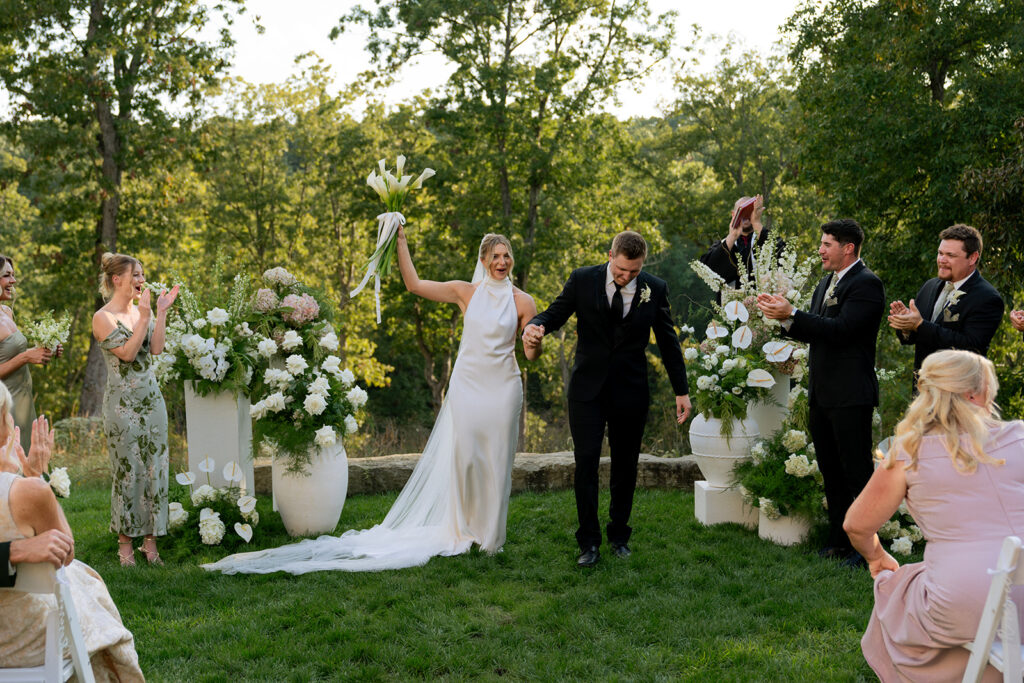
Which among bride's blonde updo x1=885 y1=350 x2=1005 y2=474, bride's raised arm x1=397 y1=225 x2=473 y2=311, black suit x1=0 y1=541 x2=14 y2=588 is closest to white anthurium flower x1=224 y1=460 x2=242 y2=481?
bride's raised arm x1=397 y1=225 x2=473 y2=311

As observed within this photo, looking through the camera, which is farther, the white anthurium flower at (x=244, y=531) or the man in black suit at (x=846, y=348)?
the white anthurium flower at (x=244, y=531)

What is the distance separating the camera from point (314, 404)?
21.1 ft

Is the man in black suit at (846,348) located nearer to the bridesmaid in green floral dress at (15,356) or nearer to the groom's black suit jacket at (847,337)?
the groom's black suit jacket at (847,337)

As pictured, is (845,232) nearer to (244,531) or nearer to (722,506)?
(722,506)

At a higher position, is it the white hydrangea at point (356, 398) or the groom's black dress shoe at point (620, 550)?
the white hydrangea at point (356, 398)

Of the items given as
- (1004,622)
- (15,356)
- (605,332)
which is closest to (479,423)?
(605,332)

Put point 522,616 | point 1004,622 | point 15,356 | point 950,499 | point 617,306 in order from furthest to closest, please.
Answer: point 15,356 < point 617,306 < point 522,616 < point 950,499 < point 1004,622

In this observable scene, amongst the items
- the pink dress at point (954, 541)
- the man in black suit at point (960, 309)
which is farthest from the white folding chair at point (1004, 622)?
the man in black suit at point (960, 309)

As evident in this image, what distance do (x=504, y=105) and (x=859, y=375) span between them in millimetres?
16775

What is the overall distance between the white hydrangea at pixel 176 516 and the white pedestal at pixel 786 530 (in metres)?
4.20

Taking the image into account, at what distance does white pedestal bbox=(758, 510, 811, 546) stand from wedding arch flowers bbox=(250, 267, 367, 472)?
125 inches

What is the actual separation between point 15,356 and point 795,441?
5.43 meters

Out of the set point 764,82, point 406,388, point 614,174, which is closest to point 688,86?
point 764,82

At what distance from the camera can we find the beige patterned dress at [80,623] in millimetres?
2814
